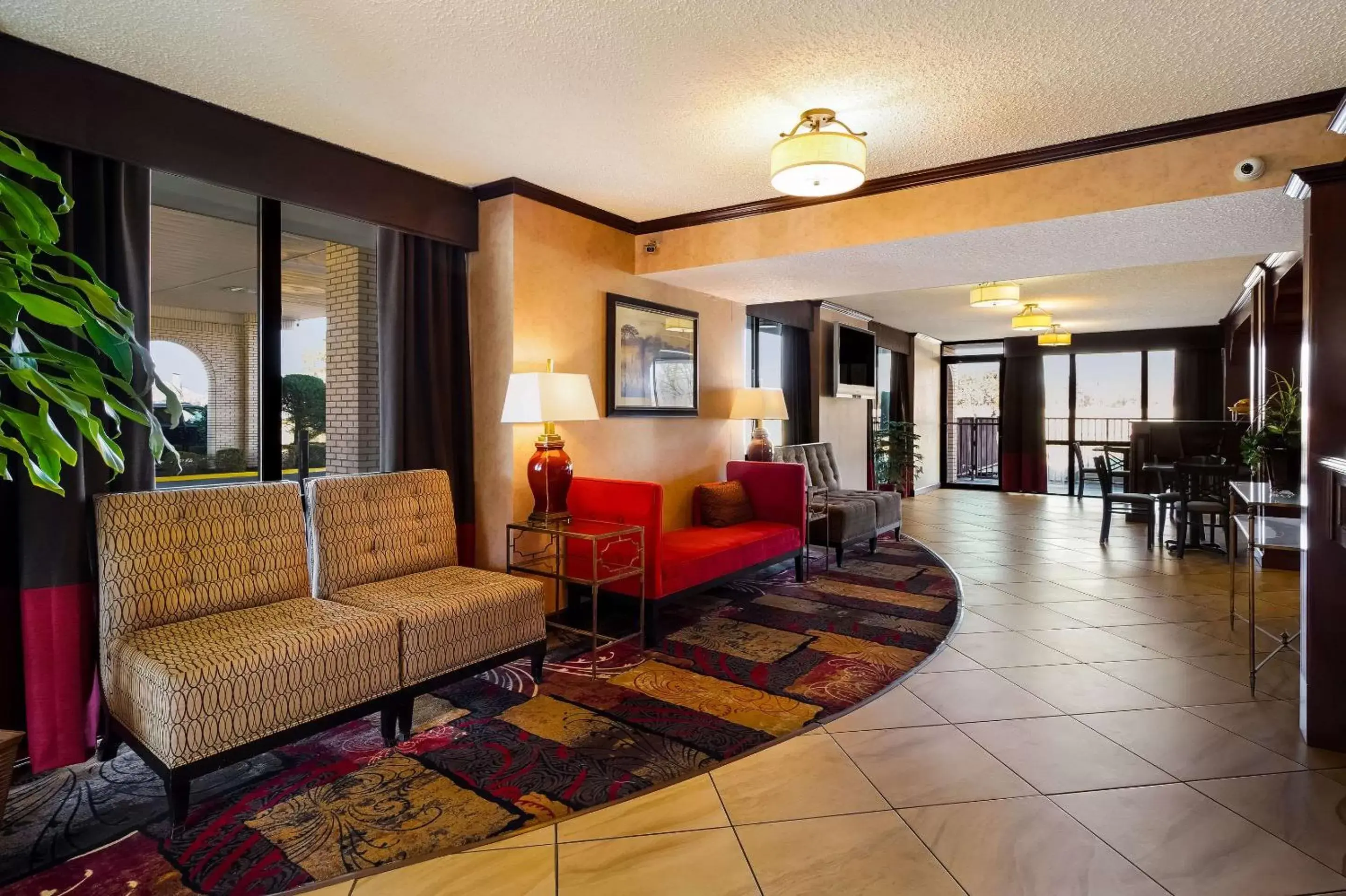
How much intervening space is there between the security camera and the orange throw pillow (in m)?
3.49

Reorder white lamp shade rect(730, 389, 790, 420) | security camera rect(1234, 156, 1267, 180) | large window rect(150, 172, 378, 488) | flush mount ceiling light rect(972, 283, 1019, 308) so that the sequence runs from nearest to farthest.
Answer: security camera rect(1234, 156, 1267, 180), large window rect(150, 172, 378, 488), white lamp shade rect(730, 389, 790, 420), flush mount ceiling light rect(972, 283, 1019, 308)

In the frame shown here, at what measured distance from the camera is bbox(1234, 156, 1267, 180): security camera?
122 inches

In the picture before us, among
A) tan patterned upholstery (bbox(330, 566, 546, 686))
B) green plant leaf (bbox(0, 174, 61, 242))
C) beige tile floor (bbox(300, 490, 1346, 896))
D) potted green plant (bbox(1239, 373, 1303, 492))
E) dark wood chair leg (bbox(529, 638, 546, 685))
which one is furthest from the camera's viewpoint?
potted green plant (bbox(1239, 373, 1303, 492))

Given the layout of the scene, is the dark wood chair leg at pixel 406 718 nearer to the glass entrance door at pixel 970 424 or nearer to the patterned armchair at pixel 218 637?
the patterned armchair at pixel 218 637

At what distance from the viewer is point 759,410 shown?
5887 millimetres

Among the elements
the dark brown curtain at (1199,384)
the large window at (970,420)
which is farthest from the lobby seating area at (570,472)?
the large window at (970,420)

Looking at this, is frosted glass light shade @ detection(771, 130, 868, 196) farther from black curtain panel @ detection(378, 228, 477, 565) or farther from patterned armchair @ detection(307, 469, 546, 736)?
patterned armchair @ detection(307, 469, 546, 736)

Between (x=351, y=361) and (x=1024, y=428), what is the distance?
10.7 metres

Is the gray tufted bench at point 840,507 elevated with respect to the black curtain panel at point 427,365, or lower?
lower

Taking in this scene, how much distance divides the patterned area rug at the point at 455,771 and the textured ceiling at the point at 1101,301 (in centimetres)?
395

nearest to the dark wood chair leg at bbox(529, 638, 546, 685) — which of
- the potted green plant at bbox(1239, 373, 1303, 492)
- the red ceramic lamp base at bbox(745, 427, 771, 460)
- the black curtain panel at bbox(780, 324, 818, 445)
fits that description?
the red ceramic lamp base at bbox(745, 427, 771, 460)

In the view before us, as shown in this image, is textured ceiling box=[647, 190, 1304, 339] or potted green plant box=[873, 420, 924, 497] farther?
potted green plant box=[873, 420, 924, 497]

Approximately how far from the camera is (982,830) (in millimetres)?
2193

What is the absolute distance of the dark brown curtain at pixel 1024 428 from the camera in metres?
11.5
